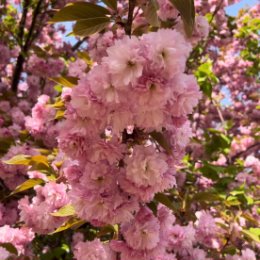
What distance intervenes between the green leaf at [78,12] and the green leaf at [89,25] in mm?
13

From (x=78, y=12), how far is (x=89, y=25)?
69mm

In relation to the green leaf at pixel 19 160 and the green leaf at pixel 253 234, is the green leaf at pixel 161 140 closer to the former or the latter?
the green leaf at pixel 19 160

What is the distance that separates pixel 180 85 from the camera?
1201 mm

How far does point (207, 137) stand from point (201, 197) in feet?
7.22

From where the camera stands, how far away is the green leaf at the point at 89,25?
1482mm

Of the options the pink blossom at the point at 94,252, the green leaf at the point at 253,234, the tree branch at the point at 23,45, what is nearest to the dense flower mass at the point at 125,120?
the pink blossom at the point at 94,252

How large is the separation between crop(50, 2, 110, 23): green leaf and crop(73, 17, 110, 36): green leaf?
1cm

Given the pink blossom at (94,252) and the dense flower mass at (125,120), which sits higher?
the dense flower mass at (125,120)

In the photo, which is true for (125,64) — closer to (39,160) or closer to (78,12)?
(78,12)

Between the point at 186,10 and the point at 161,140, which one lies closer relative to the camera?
the point at 186,10

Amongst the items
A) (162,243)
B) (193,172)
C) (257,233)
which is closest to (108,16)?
(162,243)

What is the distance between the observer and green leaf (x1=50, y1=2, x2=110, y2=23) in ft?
4.63

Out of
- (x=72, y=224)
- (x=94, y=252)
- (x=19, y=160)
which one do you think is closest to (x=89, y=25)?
(x=19, y=160)

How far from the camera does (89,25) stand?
1.49 m
